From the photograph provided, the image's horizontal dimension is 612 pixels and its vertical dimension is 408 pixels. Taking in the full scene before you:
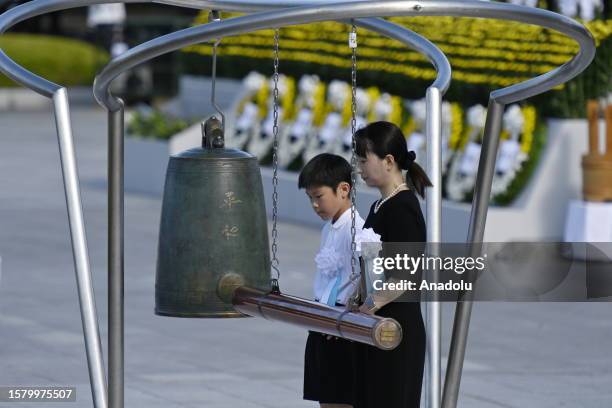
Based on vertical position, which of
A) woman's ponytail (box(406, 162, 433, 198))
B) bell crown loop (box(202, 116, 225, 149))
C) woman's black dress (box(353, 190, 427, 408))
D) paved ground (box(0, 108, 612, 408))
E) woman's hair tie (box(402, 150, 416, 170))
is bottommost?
paved ground (box(0, 108, 612, 408))

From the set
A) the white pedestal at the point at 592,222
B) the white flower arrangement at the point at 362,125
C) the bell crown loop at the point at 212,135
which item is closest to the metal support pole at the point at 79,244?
the bell crown loop at the point at 212,135

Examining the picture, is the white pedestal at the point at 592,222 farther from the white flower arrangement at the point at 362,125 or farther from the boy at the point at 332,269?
the boy at the point at 332,269

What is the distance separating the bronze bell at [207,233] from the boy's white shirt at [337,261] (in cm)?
28

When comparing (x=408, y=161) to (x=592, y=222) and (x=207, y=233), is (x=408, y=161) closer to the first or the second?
(x=207, y=233)

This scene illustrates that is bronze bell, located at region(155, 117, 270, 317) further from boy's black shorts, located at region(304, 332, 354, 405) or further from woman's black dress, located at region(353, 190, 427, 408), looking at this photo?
woman's black dress, located at region(353, 190, 427, 408)

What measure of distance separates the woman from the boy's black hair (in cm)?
9

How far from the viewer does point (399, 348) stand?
5.91m

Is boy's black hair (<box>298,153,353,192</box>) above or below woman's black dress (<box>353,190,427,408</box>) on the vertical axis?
above

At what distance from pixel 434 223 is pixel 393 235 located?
1.04ft

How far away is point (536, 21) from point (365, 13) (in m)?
0.70

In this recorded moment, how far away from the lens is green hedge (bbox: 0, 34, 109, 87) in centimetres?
3106

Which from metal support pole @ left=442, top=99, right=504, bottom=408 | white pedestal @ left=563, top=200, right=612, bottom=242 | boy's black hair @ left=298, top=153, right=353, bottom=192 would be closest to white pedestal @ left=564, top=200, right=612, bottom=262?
white pedestal @ left=563, top=200, right=612, bottom=242

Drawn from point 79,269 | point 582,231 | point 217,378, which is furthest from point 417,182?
point 582,231

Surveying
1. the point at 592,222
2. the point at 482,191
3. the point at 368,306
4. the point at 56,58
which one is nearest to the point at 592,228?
the point at 592,222
